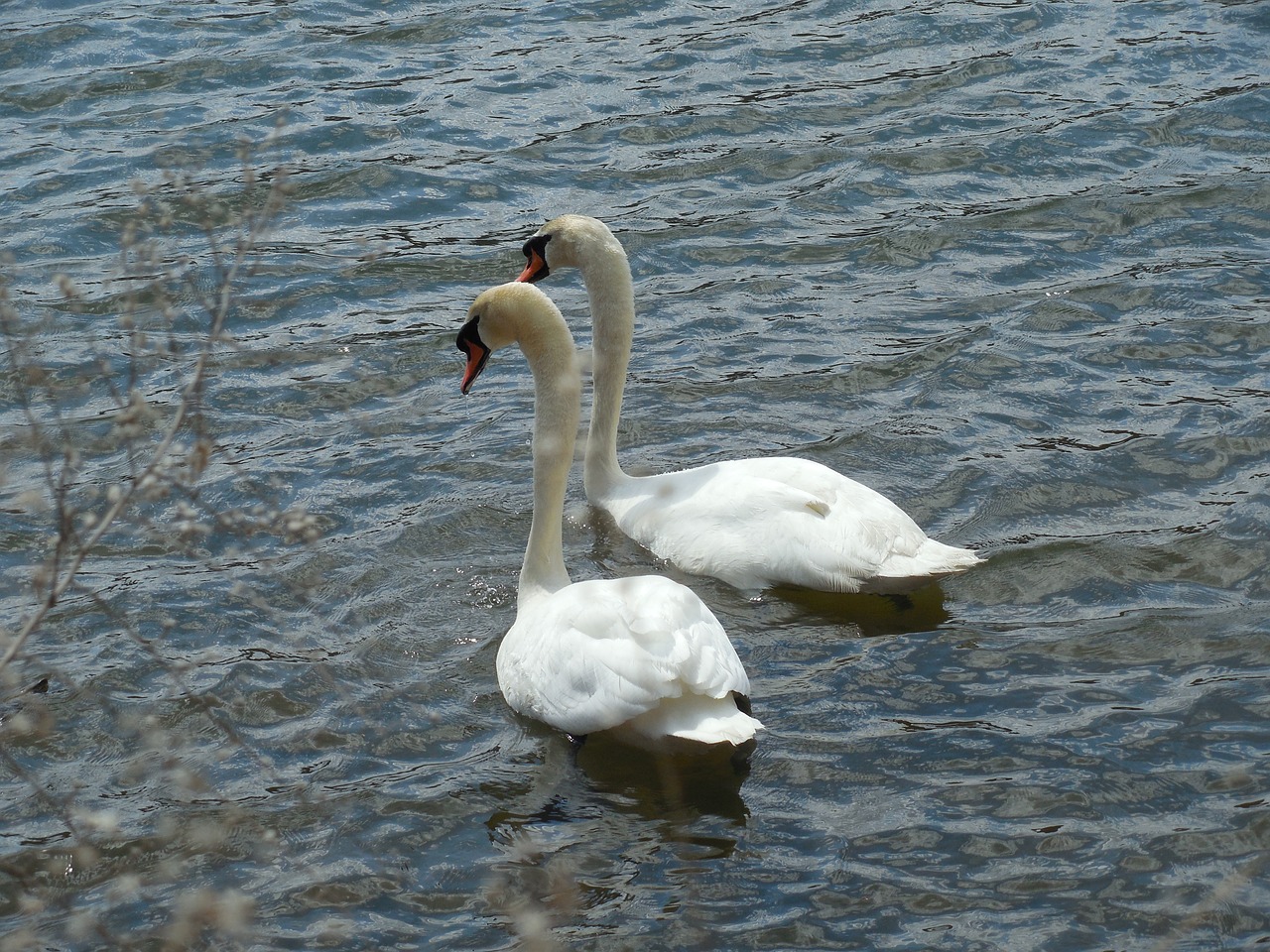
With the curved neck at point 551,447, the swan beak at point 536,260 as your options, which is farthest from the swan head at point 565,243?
the curved neck at point 551,447

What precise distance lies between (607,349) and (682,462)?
2.15ft

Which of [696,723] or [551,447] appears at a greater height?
[551,447]

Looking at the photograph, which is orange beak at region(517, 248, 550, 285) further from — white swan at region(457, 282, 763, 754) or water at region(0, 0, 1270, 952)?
white swan at region(457, 282, 763, 754)

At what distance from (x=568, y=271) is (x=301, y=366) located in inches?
85.7

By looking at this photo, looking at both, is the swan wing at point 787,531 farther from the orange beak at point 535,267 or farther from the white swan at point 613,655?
the orange beak at point 535,267

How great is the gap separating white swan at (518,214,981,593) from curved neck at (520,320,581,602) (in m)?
0.65

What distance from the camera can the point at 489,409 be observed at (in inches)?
312

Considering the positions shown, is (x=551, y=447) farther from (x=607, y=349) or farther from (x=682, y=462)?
(x=682, y=462)

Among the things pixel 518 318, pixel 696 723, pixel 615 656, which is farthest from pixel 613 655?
pixel 518 318

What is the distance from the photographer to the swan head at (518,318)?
5.95 m

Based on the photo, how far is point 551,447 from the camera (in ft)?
19.9

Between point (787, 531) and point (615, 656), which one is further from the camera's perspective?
point (787, 531)

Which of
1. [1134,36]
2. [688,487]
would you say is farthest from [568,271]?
[1134,36]

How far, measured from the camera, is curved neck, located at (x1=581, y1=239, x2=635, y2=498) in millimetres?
7180
